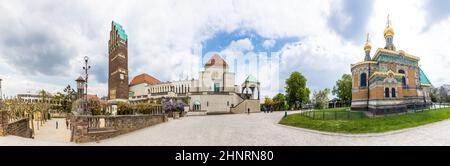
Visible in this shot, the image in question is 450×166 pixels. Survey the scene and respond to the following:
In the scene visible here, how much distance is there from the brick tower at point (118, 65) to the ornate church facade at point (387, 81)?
3892 centimetres

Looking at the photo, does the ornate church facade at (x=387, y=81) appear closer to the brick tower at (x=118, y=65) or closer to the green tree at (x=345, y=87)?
the green tree at (x=345, y=87)

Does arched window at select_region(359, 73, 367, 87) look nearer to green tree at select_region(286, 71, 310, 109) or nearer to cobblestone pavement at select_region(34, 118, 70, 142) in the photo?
cobblestone pavement at select_region(34, 118, 70, 142)

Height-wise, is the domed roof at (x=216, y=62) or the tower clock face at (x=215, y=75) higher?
the domed roof at (x=216, y=62)

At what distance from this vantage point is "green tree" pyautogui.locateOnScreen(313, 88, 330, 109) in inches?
1397

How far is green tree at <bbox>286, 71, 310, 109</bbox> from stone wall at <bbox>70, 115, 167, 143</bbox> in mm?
29478

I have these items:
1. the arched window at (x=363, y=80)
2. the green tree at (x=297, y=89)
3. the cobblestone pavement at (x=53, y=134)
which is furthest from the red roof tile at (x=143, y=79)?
the arched window at (x=363, y=80)

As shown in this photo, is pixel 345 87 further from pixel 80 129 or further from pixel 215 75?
pixel 80 129

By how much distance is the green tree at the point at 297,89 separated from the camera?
131 feet

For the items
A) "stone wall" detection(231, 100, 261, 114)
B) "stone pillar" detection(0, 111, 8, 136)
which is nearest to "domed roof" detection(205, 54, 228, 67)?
"stone wall" detection(231, 100, 261, 114)

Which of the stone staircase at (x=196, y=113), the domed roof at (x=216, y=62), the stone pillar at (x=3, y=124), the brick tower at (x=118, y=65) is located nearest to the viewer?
the stone pillar at (x=3, y=124)

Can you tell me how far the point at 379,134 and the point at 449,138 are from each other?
2444 mm
